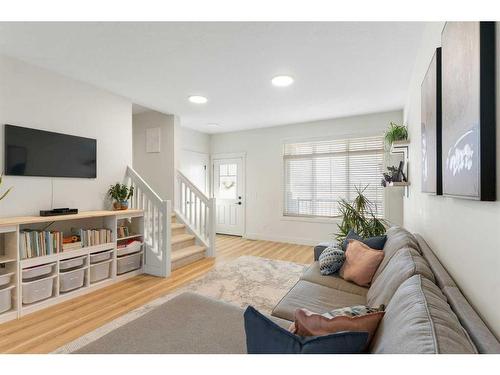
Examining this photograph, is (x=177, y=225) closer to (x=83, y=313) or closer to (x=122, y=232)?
(x=122, y=232)

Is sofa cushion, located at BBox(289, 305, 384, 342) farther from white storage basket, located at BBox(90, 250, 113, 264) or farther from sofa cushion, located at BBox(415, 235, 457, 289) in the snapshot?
white storage basket, located at BBox(90, 250, 113, 264)

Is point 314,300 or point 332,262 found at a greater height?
point 332,262

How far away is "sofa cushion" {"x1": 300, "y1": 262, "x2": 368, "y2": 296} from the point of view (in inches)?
77.0

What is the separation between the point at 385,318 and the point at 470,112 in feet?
2.73

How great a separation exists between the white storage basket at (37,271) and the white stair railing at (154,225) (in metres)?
1.13

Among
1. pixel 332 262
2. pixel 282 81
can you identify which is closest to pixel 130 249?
pixel 332 262

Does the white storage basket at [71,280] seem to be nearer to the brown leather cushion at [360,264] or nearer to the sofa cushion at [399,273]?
the brown leather cushion at [360,264]

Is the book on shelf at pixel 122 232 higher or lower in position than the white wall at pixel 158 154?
lower

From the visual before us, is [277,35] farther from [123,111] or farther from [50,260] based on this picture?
[50,260]

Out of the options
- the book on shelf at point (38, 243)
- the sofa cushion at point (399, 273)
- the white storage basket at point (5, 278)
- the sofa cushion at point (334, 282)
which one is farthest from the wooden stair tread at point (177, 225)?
the sofa cushion at point (399, 273)

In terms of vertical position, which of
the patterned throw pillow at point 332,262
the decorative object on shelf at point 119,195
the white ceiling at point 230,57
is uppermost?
the white ceiling at point 230,57

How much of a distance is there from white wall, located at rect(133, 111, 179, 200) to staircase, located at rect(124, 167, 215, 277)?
22 centimetres

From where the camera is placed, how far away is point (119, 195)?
3.47 meters

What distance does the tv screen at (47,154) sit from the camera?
101 inches
